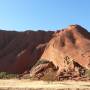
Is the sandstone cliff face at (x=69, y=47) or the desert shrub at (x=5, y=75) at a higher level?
the sandstone cliff face at (x=69, y=47)

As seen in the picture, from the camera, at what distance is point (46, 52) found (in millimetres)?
75562

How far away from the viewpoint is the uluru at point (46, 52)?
62.3 metres

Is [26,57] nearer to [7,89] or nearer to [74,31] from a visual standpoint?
[74,31]

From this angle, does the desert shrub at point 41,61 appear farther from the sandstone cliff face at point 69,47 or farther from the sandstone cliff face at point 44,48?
the sandstone cliff face at point 69,47

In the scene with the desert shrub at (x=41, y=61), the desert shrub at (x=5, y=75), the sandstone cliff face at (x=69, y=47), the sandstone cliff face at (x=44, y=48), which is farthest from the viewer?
the desert shrub at (x=41, y=61)

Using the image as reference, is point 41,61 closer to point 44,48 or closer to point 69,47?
point 69,47

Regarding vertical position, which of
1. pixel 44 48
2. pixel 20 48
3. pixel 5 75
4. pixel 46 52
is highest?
pixel 20 48

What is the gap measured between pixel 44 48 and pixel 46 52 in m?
2.63

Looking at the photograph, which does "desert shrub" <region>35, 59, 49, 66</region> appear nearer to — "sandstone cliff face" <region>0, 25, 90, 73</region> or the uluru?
the uluru

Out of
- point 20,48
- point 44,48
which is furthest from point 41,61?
point 20,48

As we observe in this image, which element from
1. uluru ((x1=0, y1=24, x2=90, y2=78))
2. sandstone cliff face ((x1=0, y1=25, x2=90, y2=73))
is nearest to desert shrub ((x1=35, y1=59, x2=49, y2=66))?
uluru ((x1=0, y1=24, x2=90, y2=78))

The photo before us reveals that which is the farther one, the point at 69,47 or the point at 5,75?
the point at 69,47

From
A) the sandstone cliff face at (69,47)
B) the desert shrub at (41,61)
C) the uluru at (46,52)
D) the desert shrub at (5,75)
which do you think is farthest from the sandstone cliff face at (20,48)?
the desert shrub at (5,75)

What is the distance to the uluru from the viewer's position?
62312mm
